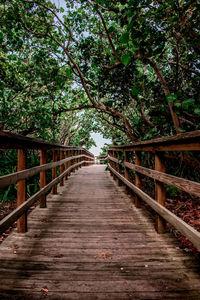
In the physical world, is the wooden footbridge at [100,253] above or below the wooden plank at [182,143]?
below

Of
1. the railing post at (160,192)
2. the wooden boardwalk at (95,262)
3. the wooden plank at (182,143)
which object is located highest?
the wooden plank at (182,143)

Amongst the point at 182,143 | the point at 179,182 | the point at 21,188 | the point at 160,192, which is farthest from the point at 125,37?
the point at 21,188

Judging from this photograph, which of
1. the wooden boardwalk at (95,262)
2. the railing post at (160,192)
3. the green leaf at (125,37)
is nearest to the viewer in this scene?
the wooden boardwalk at (95,262)

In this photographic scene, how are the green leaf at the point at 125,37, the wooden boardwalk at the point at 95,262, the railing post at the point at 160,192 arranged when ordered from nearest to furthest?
the wooden boardwalk at the point at 95,262 < the green leaf at the point at 125,37 < the railing post at the point at 160,192

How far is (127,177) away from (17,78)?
4.68m

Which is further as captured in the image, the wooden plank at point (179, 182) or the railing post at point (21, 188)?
the railing post at point (21, 188)

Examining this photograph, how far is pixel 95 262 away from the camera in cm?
202

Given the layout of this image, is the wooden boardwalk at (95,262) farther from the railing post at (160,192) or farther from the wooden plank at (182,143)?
the wooden plank at (182,143)

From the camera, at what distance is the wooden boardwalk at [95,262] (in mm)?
1612

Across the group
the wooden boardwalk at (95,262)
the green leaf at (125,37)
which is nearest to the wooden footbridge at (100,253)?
the wooden boardwalk at (95,262)

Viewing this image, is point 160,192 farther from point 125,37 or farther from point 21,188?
point 125,37

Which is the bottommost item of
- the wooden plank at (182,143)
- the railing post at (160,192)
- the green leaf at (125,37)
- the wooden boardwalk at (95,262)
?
the wooden boardwalk at (95,262)

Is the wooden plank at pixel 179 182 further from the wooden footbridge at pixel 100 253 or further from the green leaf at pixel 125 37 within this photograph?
the green leaf at pixel 125 37

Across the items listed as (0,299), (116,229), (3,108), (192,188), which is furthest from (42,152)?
(3,108)
